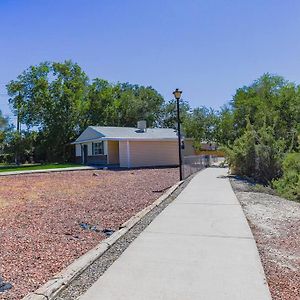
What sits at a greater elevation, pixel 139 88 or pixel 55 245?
pixel 139 88

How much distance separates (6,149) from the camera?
44.8m

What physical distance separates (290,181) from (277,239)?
28.5 ft

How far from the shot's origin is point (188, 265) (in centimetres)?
471

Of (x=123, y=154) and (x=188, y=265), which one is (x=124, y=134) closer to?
(x=123, y=154)

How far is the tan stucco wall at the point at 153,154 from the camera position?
30.8 m

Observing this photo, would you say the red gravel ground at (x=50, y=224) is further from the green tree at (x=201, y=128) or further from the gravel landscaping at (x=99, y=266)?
the green tree at (x=201, y=128)

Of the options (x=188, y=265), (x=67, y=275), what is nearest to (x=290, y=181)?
(x=188, y=265)

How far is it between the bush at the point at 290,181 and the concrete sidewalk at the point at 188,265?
19.4 feet

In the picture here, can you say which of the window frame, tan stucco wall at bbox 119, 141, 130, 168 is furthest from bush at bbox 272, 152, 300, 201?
the window frame

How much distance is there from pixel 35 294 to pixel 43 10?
7689 mm

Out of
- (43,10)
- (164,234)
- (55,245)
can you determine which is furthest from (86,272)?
(43,10)

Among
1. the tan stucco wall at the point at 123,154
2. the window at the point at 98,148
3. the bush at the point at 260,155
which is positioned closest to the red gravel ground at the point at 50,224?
the bush at the point at 260,155

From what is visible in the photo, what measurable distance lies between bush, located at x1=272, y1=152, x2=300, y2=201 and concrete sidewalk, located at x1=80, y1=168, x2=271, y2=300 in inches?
233

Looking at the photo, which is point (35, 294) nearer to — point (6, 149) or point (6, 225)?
point (6, 225)
